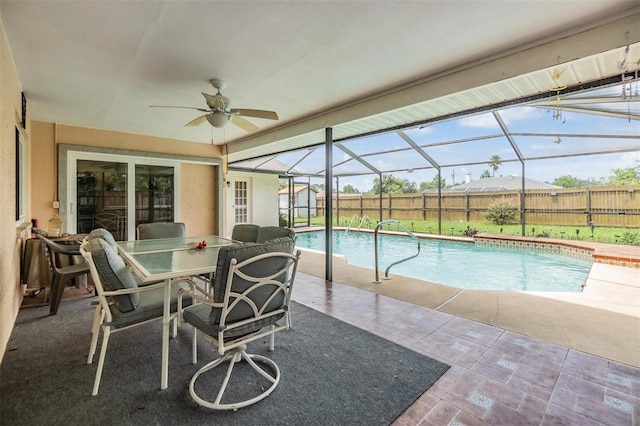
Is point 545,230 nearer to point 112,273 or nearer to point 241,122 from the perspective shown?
point 241,122

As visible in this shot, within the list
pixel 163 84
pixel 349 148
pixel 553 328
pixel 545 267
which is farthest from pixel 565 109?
pixel 163 84

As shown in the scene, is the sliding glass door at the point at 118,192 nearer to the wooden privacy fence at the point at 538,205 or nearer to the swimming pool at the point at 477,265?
the wooden privacy fence at the point at 538,205

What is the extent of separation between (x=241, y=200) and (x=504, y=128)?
782 cm

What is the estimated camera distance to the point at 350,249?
867 cm

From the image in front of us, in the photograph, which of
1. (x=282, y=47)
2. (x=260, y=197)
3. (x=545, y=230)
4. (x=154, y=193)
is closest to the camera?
(x=282, y=47)

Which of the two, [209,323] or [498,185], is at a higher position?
[498,185]

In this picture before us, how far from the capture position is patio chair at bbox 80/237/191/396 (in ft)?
6.05

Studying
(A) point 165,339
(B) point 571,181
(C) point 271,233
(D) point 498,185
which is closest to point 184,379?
(A) point 165,339

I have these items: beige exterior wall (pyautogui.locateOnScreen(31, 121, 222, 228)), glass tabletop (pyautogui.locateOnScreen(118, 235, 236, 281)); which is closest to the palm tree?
beige exterior wall (pyautogui.locateOnScreen(31, 121, 222, 228))

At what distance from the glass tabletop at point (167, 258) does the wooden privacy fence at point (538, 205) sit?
219 inches

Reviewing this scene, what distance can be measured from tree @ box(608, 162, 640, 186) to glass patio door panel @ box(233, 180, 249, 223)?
10543 mm

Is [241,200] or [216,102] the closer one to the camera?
[216,102]

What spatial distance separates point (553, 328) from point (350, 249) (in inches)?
239

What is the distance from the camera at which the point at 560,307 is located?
326 cm
